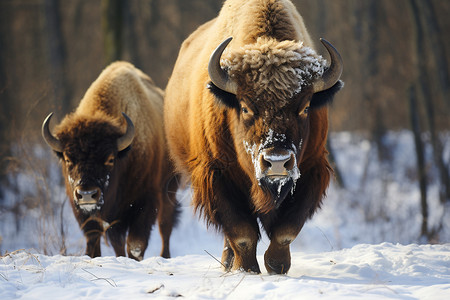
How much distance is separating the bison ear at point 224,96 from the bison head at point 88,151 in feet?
7.14

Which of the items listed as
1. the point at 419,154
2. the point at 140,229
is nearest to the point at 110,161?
the point at 140,229

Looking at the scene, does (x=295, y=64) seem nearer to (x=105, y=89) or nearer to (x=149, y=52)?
(x=105, y=89)

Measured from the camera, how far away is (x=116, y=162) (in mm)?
6609

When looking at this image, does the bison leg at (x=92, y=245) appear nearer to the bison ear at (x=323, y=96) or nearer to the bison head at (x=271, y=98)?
the bison head at (x=271, y=98)

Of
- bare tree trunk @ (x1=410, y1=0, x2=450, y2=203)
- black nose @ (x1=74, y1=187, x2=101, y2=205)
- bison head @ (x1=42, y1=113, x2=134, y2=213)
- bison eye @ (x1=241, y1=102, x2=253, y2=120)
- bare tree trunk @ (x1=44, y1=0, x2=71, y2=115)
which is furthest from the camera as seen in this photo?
bare tree trunk @ (x1=44, y1=0, x2=71, y2=115)

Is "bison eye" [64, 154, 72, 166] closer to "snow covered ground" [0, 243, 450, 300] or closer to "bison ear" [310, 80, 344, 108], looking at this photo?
"snow covered ground" [0, 243, 450, 300]

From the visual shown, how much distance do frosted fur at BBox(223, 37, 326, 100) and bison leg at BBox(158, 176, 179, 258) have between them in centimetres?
358

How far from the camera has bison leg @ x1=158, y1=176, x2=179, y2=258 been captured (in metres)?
7.89

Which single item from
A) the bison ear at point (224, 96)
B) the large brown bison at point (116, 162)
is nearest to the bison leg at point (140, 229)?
the large brown bison at point (116, 162)

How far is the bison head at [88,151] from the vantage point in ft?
19.8

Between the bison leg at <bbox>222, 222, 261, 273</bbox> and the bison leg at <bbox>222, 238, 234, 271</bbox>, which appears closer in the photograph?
the bison leg at <bbox>222, 222, 261, 273</bbox>

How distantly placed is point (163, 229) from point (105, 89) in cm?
233

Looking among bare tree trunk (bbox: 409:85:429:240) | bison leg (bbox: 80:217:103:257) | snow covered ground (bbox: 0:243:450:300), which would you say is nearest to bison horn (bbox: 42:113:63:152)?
bison leg (bbox: 80:217:103:257)

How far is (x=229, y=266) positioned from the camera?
5398 mm
